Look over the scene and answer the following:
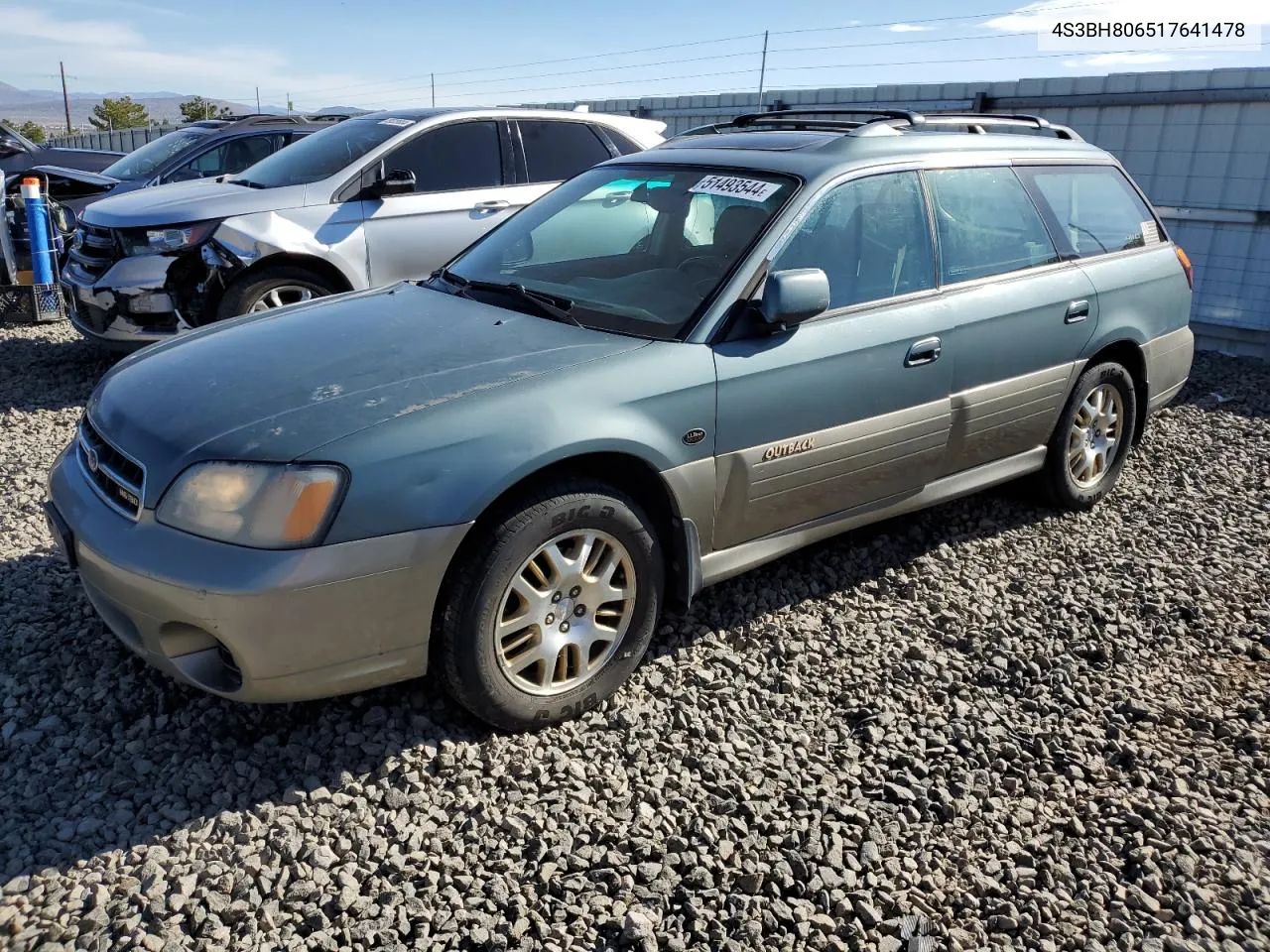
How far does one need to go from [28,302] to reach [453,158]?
4027mm

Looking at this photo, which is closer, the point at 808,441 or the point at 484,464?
the point at 484,464

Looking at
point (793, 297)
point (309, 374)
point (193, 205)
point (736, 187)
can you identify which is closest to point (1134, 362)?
point (736, 187)

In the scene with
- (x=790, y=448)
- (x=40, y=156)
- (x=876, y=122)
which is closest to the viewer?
(x=790, y=448)

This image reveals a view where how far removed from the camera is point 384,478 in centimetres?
267

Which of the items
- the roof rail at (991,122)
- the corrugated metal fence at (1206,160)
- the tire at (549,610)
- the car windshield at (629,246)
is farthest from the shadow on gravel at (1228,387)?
the tire at (549,610)

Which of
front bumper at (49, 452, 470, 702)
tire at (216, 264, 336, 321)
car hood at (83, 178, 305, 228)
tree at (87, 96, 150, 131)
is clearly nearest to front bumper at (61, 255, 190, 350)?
car hood at (83, 178, 305, 228)

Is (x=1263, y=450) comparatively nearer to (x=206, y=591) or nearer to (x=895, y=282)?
(x=895, y=282)

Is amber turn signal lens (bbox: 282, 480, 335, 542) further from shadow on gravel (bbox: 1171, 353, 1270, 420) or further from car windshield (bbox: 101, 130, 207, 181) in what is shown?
car windshield (bbox: 101, 130, 207, 181)

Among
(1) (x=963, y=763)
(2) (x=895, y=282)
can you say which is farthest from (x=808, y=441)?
(1) (x=963, y=763)

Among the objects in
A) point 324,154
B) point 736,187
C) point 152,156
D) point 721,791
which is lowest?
point 721,791

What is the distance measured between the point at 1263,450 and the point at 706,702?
4.63 metres

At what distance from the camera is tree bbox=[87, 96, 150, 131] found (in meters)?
47.0

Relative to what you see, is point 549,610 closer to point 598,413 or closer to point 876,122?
point 598,413

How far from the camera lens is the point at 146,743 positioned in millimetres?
2955
